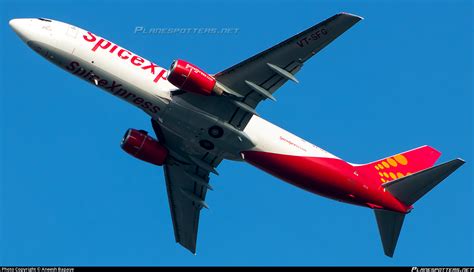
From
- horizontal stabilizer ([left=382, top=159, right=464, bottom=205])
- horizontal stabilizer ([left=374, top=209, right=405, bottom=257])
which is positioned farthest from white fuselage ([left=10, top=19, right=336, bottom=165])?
horizontal stabilizer ([left=374, top=209, right=405, bottom=257])

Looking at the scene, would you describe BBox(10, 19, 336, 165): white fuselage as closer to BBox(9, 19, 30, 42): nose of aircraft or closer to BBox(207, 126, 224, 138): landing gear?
BBox(9, 19, 30, 42): nose of aircraft

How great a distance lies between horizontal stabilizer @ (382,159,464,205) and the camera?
52.4 metres

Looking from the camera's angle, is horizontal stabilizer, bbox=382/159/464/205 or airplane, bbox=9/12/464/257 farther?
horizontal stabilizer, bbox=382/159/464/205

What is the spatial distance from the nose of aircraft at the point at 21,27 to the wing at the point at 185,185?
11423mm

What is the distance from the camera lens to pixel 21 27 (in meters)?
53.7

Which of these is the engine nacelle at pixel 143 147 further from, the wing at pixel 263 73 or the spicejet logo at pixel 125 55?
the wing at pixel 263 73

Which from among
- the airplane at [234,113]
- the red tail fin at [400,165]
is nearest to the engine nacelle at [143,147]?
the airplane at [234,113]

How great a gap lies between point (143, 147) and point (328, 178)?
1438 centimetres

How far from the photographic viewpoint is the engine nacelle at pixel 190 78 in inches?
2000

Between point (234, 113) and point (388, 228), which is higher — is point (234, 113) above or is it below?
above

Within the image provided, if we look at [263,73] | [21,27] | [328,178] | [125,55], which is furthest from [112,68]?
[328,178]

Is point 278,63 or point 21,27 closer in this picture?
point 278,63

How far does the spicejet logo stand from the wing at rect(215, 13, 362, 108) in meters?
4.57

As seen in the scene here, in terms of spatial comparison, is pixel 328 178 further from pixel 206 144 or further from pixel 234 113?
pixel 206 144
